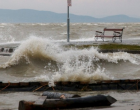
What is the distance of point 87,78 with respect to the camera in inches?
740

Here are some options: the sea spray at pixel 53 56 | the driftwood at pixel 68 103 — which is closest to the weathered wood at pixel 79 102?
the driftwood at pixel 68 103

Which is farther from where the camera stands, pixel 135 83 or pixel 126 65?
pixel 126 65

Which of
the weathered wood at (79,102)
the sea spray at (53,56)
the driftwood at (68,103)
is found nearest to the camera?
the driftwood at (68,103)

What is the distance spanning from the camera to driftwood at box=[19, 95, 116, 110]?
1145 cm

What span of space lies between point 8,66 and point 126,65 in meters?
7.59

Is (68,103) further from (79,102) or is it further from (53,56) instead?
(53,56)

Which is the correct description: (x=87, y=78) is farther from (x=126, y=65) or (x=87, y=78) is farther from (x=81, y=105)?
(x=126, y=65)

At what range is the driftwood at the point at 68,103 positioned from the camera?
37.6 ft

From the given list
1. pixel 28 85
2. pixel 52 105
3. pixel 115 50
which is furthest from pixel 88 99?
pixel 115 50

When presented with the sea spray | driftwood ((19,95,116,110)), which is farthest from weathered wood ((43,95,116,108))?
the sea spray

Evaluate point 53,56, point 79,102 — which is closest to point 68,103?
point 79,102

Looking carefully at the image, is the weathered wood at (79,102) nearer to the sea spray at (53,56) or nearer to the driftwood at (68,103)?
the driftwood at (68,103)

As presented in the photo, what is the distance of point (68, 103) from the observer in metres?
11.8

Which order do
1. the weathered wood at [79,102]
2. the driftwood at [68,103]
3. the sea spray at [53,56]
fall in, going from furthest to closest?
the sea spray at [53,56], the weathered wood at [79,102], the driftwood at [68,103]
